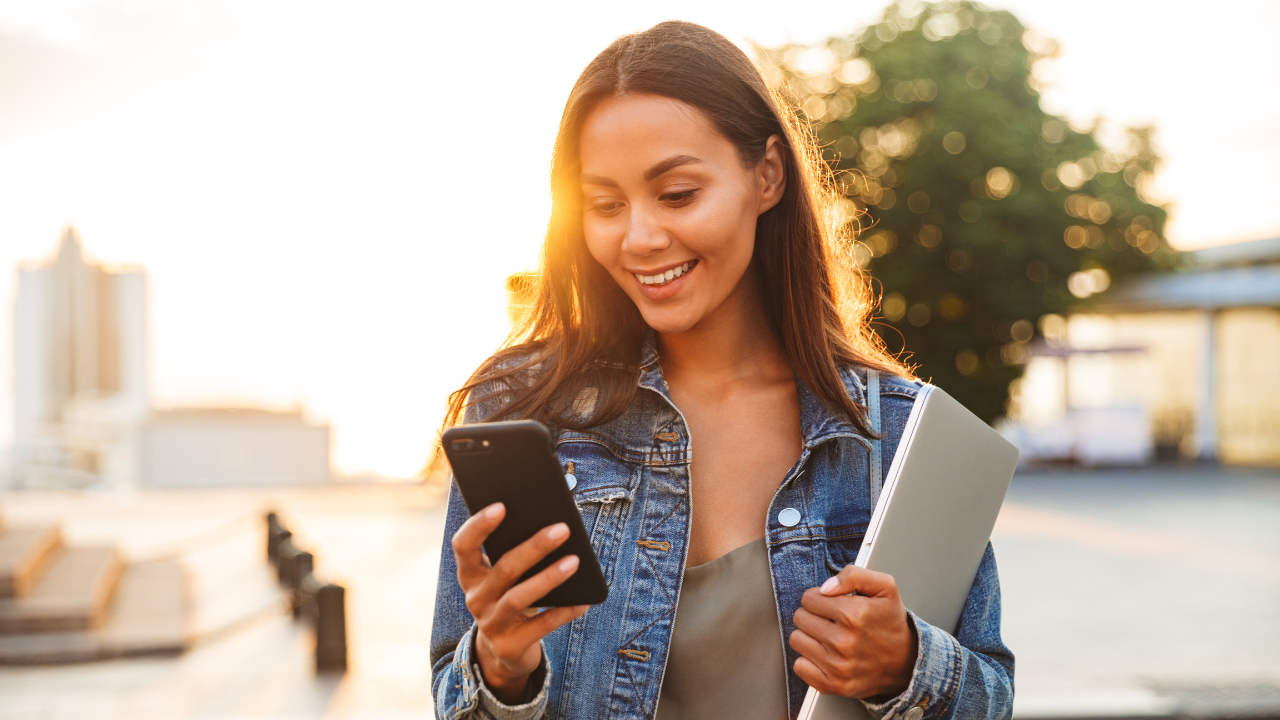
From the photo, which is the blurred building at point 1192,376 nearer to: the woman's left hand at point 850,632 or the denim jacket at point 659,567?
the denim jacket at point 659,567

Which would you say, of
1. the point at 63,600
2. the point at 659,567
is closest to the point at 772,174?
the point at 659,567

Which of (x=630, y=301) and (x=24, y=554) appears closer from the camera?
(x=630, y=301)

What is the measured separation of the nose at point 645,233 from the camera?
175 centimetres

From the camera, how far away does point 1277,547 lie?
11609mm

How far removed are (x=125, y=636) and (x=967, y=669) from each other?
22.7 feet

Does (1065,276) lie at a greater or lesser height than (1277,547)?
greater

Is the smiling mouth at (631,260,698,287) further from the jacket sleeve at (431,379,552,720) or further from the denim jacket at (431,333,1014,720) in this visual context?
the jacket sleeve at (431,379,552,720)

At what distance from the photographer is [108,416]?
2095 cm

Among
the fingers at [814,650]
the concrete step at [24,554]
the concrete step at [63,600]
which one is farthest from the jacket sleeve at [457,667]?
the concrete step at [24,554]

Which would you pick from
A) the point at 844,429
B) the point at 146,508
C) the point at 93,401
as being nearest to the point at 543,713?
the point at 844,429

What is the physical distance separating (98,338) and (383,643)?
2083 centimetres

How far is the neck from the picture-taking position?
2.05 metres

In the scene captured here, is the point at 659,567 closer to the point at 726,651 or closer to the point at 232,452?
the point at 726,651

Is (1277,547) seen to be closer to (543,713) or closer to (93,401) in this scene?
(543,713)
